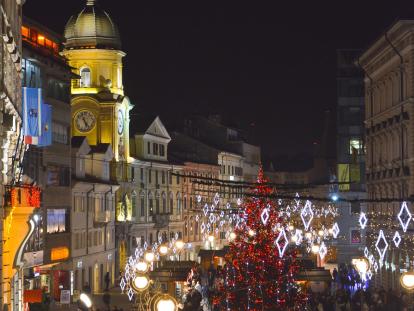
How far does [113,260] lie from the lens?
314 ft

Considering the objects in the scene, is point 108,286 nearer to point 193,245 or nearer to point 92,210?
point 92,210

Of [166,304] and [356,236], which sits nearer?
[166,304]

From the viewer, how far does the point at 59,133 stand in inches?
2773

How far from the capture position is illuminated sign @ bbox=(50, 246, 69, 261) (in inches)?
2714

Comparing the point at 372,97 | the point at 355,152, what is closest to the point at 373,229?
the point at 372,97

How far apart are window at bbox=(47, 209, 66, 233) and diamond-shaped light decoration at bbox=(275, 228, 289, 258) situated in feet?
72.7

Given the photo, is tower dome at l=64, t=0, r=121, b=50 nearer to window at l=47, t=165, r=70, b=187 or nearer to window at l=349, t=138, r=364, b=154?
window at l=349, t=138, r=364, b=154

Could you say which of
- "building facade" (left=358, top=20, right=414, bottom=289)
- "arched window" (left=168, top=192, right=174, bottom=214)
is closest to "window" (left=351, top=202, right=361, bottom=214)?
"building facade" (left=358, top=20, right=414, bottom=289)

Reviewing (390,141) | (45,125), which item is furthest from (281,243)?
(390,141)

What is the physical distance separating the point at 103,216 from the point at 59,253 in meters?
19.4

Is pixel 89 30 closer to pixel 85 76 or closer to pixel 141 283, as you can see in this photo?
pixel 85 76

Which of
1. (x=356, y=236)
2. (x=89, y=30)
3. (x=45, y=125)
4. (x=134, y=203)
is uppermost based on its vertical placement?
(x=89, y=30)

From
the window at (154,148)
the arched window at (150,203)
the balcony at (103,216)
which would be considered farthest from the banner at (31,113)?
the window at (154,148)

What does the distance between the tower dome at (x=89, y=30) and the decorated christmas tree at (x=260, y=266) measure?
160 ft
